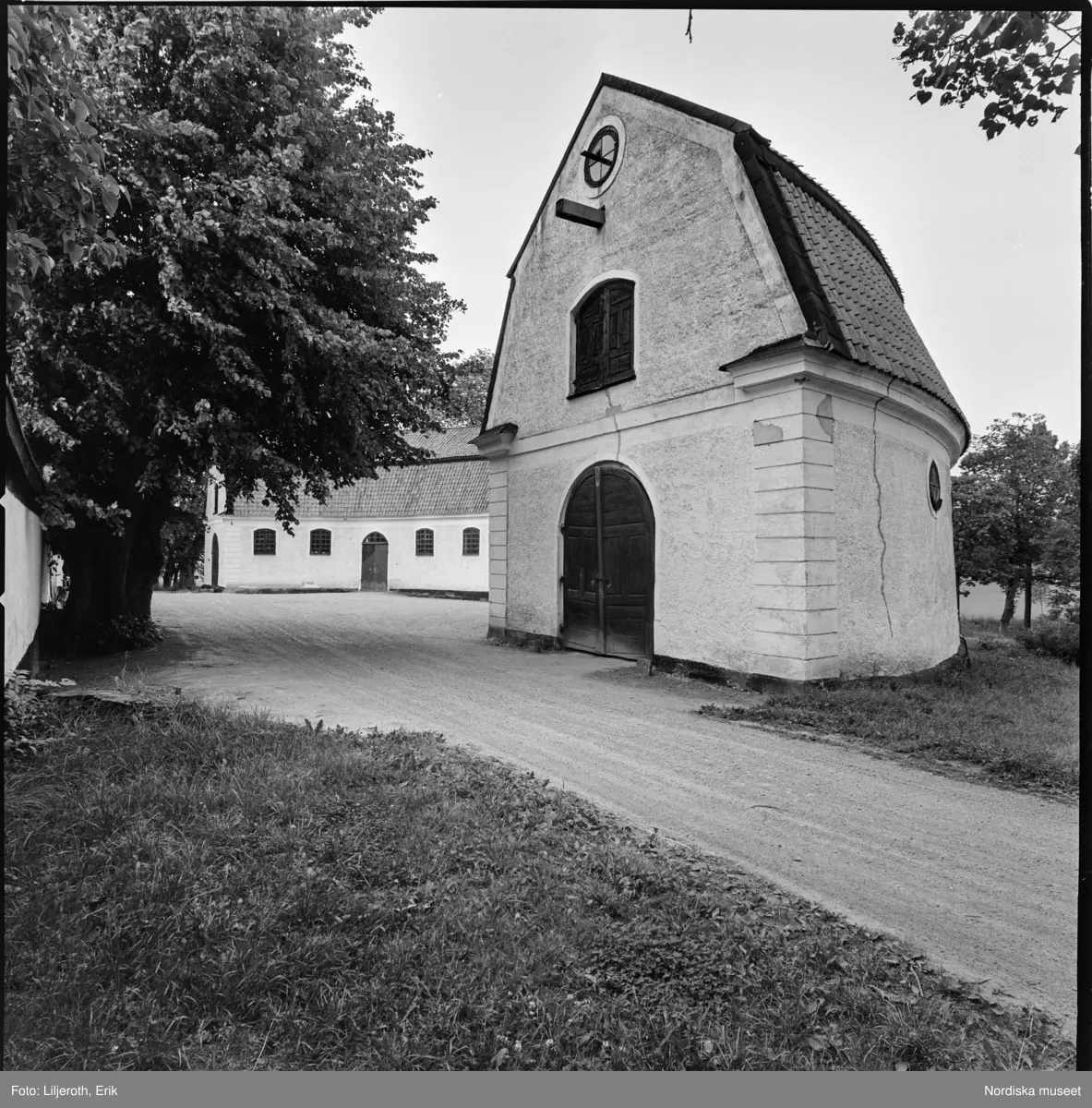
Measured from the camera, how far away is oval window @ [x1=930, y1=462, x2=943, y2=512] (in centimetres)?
723

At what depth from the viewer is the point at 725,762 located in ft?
15.4

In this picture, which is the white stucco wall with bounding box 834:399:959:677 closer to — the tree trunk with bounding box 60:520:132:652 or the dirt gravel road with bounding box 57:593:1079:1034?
the dirt gravel road with bounding box 57:593:1079:1034

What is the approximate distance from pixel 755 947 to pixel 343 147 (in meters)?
5.83

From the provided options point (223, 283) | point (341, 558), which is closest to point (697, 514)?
point (223, 283)

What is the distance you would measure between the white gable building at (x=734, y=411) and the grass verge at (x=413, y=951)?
445 cm

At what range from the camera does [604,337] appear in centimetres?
894

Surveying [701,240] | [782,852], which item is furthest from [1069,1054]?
[701,240]

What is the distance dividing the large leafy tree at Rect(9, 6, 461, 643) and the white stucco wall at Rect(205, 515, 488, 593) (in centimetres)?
1822

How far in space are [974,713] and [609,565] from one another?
438cm

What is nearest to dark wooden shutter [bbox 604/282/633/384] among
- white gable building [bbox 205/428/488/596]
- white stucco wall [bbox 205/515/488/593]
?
white gable building [bbox 205/428/488/596]

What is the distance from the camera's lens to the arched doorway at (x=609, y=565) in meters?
8.47

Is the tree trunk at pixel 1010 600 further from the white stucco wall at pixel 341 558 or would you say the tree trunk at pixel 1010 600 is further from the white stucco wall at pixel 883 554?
the white stucco wall at pixel 341 558

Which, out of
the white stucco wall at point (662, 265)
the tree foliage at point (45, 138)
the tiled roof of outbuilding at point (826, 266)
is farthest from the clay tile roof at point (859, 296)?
the tree foliage at point (45, 138)

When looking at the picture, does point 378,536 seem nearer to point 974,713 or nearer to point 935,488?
point 935,488
